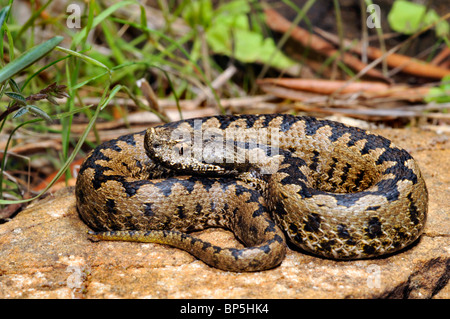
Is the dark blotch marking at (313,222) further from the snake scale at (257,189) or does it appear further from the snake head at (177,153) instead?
the snake head at (177,153)

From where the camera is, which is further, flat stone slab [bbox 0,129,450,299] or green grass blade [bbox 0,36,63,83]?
flat stone slab [bbox 0,129,450,299]

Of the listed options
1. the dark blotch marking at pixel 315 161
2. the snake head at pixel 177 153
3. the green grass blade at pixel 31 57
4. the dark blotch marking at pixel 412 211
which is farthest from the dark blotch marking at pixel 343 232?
→ the green grass blade at pixel 31 57

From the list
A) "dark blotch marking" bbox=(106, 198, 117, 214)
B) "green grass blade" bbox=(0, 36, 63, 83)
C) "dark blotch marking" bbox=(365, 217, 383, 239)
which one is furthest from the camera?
"dark blotch marking" bbox=(106, 198, 117, 214)

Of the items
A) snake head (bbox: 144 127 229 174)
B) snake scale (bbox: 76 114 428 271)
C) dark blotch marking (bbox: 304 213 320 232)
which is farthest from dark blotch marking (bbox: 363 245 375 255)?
snake head (bbox: 144 127 229 174)

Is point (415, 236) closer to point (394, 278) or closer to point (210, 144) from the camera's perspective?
point (394, 278)

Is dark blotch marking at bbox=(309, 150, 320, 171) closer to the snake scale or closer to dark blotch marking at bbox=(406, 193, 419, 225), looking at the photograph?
the snake scale

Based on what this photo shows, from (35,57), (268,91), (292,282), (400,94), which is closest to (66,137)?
(35,57)
